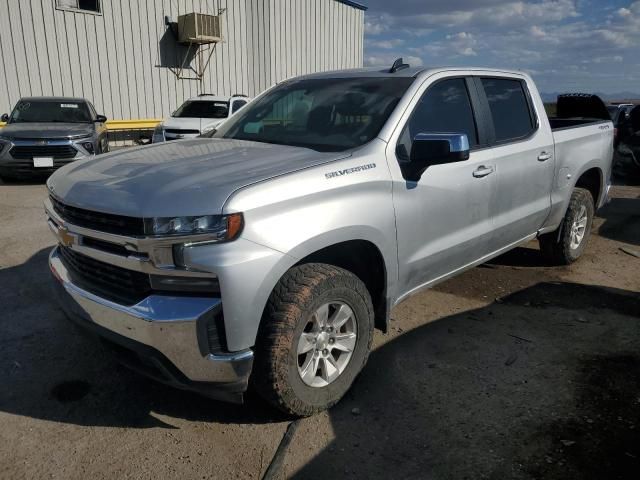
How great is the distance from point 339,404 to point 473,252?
1547 millimetres

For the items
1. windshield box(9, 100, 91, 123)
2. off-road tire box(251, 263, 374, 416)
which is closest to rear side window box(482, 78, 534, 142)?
off-road tire box(251, 263, 374, 416)

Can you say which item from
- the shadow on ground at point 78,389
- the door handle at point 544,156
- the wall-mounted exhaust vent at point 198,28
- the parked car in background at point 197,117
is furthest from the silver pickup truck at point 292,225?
the wall-mounted exhaust vent at point 198,28

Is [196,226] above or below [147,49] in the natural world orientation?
below

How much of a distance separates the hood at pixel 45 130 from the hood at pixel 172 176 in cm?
728

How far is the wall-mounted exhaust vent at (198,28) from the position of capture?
1633 centimetres

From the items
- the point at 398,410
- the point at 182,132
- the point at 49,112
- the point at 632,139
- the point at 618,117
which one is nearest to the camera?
the point at 398,410

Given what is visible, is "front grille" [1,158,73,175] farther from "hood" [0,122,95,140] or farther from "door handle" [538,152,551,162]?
"door handle" [538,152,551,162]

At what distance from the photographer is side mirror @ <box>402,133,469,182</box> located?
2.94 m

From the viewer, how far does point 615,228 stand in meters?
7.32

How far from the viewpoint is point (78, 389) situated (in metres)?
3.14

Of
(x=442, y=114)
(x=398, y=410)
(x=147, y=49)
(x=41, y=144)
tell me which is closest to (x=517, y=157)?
(x=442, y=114)

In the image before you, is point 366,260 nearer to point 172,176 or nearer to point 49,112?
point 172,176

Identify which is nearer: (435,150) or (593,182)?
(435,150)

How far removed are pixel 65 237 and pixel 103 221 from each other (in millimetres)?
439
